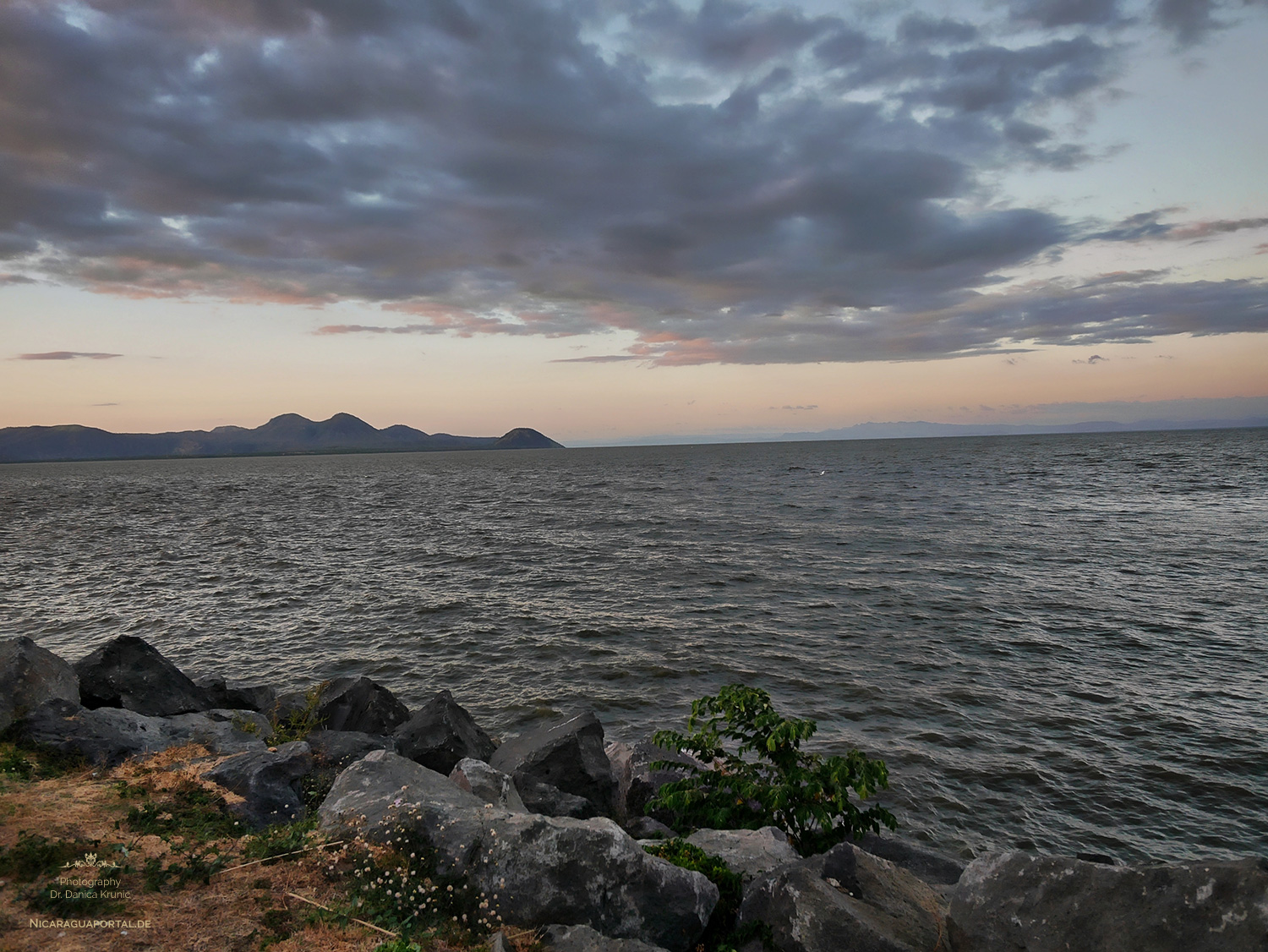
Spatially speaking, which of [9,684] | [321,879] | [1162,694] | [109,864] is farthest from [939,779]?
[9,684]

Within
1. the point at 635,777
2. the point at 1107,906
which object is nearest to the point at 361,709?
the point at 635,777

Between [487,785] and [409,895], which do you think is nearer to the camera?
[409,895]

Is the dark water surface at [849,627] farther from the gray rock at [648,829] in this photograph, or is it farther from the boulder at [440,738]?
the gray rock at [648,829]

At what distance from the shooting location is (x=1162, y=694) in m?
18.0

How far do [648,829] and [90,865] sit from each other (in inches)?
331

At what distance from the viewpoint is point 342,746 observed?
13.4 meters

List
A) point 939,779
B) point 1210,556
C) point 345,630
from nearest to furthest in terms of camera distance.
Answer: point 939,779 < point 345,630 < point 1210,556

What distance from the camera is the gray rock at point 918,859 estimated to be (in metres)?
10.5

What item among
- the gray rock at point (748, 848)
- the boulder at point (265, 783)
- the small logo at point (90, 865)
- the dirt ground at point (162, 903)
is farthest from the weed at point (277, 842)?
the gray rock at point (748, 848)

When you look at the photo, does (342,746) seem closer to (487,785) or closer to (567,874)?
(487,785)

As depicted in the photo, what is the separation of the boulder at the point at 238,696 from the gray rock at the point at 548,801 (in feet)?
31.3

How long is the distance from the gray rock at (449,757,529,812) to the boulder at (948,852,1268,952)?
6615mm

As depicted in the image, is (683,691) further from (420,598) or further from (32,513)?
(32,513)

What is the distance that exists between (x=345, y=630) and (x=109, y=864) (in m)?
20.0
